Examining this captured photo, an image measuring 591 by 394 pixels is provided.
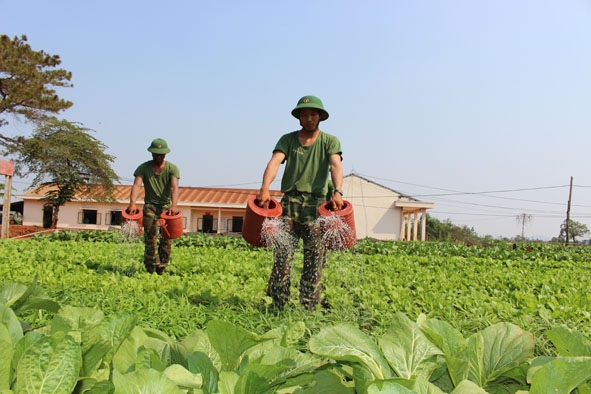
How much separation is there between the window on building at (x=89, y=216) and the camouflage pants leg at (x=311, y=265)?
31.3 metres

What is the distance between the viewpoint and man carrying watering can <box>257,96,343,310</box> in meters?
4.35

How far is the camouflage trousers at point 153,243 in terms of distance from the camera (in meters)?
6.77

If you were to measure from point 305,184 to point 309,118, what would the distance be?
582 mm

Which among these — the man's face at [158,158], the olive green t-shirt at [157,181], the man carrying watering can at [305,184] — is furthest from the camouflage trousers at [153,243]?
the man carrying watering can at [305,184]

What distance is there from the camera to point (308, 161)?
4.46 metres

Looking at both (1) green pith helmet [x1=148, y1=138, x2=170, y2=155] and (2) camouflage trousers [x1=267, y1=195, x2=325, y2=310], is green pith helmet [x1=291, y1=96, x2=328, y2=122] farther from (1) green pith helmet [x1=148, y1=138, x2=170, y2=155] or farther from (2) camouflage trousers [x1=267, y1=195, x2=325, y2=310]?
(1) green pith helmet [x1=148, y1=138, x2=170, y2=155]

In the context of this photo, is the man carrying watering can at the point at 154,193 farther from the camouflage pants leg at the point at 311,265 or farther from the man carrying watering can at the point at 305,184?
the camouflage pants leg at the point at 311,265

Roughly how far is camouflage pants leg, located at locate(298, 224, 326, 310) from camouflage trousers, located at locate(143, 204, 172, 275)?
305 centimetres

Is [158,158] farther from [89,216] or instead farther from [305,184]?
[89,216]

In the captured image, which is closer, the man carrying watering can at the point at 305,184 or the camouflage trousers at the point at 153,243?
the man carrying watering can at the point at 305,184

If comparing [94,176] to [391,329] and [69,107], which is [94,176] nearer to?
[69,107]

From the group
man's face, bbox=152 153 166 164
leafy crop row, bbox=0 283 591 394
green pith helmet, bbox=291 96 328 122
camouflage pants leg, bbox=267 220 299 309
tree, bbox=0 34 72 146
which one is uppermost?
tree, bbox=0 34 72 146

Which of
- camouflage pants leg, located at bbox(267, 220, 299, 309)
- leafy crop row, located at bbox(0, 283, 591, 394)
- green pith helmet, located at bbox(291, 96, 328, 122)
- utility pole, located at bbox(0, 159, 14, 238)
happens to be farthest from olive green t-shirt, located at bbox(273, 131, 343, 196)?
utility pole, located at bbox(0, 159, 14, 238)

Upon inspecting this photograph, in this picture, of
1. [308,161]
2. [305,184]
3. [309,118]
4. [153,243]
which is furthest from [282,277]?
[153,243]
